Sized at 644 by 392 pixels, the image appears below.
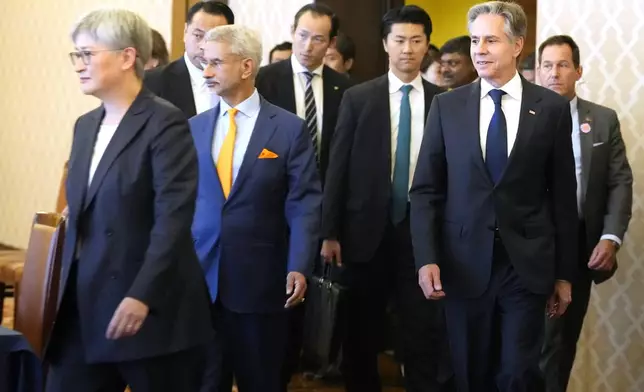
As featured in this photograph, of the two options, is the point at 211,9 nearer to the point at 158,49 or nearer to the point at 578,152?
the point at 158,49

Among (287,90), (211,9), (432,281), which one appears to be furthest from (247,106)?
(211,9)

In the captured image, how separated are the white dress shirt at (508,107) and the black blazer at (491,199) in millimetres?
23

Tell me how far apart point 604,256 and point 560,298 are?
76cm

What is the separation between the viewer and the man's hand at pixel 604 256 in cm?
392

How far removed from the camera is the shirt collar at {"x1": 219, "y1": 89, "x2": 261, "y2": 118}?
10.7 feet

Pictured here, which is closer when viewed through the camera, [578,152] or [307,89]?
[578,152]

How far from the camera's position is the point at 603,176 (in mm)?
4035

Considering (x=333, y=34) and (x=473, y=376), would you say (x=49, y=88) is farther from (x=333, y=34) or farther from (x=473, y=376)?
(x=473, y=376)

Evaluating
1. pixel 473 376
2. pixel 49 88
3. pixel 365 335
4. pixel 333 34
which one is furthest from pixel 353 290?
pixel 49 88

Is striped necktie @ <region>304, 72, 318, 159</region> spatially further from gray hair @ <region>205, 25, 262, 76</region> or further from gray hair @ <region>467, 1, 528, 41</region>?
gray hair @ <region>467, 1, 528, 41</region>

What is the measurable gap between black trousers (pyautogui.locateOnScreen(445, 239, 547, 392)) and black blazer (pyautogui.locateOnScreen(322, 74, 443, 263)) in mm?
723

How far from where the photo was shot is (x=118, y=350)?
7.80 feet

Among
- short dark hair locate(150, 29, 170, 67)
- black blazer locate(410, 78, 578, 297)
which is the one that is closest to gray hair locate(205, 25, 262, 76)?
black blazer locate(410, 78, 578, 297)

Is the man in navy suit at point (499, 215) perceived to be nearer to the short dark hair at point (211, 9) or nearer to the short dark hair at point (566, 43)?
the short dark hair at point (566, 43)
